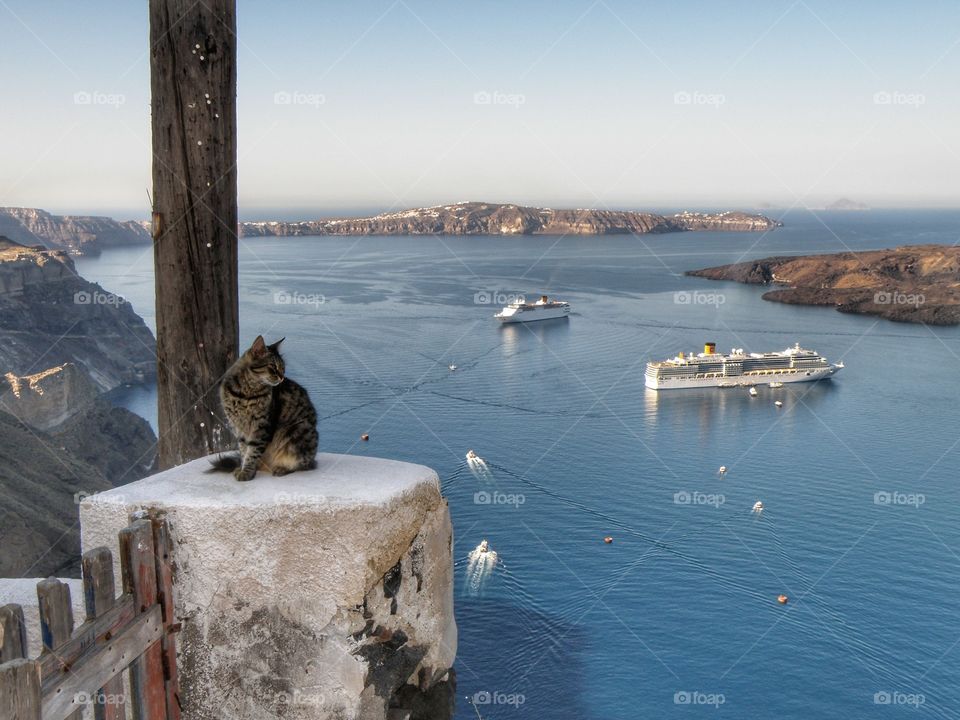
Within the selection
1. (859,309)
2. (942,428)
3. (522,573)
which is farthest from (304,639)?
(859,309)

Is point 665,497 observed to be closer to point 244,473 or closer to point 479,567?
point 479,567

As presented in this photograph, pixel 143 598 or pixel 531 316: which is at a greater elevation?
pixel 143 598

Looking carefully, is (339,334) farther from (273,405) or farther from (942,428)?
(273,405)
